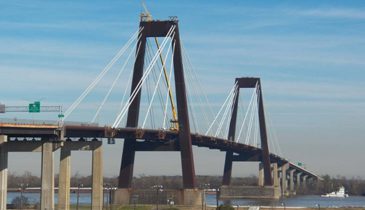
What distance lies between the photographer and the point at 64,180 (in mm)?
74562

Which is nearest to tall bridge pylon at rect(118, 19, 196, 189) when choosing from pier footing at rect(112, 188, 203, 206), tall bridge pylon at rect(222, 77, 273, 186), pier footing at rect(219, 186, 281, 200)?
pier footing at rect(112, 188, 203, 206)

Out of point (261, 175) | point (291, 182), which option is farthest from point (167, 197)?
point (291, 182)

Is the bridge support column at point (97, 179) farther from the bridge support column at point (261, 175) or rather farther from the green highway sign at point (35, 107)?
the bridge support column at point (261, 175)

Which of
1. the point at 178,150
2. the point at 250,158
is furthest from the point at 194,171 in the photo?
the point at 250,158

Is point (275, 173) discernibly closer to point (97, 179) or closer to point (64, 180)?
point (97, 179)

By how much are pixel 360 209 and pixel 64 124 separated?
40.4 m

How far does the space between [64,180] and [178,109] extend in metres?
18.4

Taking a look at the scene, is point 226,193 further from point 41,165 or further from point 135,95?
point 41,165

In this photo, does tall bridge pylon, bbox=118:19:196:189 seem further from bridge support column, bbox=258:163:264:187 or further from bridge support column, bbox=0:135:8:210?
bridge support column, bbox=258:163:264:187

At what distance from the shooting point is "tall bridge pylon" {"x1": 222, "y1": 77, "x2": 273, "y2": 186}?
A: 136000 millimetres

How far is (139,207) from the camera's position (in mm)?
89000

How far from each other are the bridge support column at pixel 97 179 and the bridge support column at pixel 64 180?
8.33 ft

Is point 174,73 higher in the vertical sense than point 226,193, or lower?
higher

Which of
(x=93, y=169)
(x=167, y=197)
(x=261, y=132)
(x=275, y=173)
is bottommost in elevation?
(x=167, y=197)
